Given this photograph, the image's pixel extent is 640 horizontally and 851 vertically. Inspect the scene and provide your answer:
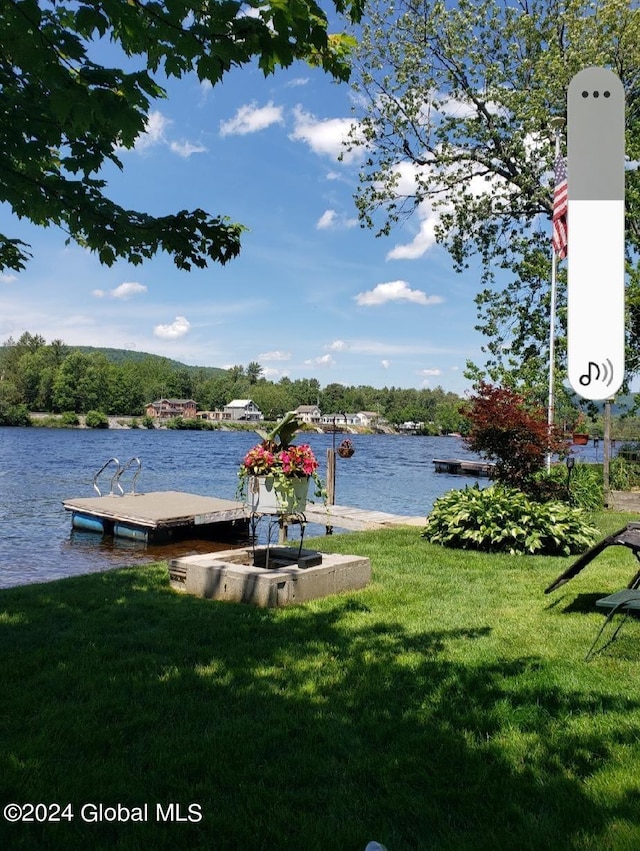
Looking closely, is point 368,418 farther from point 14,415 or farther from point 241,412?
point 14,415

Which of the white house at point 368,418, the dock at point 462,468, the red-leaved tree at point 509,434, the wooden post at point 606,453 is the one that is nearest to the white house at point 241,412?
the white house at point 368,418

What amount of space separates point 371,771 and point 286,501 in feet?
11.4

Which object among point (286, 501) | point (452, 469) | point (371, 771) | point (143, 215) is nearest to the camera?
point (371, 771)

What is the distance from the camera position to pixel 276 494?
6207mm

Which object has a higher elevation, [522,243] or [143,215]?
[522,243]

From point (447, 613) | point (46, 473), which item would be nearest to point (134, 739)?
point (447, 613)

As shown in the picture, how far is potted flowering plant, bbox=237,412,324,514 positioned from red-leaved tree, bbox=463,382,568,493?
4801mm

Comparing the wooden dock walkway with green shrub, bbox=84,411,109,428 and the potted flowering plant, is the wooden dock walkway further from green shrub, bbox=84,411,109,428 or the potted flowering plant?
green shrub, bbox=84,411,109,428

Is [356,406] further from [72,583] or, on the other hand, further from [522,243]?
[72,583]

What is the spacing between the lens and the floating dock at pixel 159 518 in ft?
47.0

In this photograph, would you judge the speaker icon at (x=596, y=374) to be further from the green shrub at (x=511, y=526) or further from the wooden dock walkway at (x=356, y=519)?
the wooden dock walkway at (x=356, y=519)

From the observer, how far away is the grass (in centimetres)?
249

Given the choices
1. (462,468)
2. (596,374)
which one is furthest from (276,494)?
(462,468)

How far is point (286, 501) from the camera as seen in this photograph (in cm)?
621
